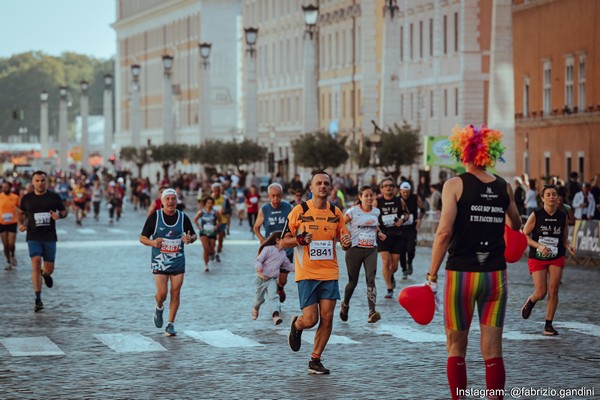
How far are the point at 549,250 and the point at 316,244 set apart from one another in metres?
3.74

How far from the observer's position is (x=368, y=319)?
844 inches

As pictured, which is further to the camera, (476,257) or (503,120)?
(503,120)

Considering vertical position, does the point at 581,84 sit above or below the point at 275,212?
above

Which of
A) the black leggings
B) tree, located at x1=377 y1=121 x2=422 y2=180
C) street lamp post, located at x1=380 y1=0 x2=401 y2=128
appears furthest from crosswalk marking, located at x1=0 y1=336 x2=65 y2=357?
tree, located at x1=377 y1=121 x2=422 y2=180

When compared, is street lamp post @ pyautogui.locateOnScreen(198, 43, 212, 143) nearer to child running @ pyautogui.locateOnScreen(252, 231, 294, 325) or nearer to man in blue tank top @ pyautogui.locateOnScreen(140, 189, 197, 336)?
child running @ pyautogui.locateOnScreen(252, 231, 294, 325)

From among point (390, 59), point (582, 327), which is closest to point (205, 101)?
point (390, 59)

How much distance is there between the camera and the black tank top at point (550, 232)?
19641 millimetres

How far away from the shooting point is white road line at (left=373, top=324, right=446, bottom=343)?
19.3m

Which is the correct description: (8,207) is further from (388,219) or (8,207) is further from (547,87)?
(547,87)

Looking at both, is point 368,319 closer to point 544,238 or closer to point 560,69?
point 544,238

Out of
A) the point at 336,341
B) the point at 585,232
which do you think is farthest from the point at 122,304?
the point at 585,232

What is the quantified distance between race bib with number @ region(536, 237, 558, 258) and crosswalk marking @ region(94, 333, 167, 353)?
13.4 ft

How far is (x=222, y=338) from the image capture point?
19719 mm

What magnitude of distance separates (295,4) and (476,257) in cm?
9498
